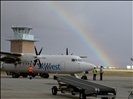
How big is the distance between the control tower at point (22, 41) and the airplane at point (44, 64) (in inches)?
1283

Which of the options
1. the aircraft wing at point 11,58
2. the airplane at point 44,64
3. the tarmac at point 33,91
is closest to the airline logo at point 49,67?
the airplane at point 44,64

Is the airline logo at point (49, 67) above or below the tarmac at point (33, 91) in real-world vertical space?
above

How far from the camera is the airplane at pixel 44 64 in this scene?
1464 inches

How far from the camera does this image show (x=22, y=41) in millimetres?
76375

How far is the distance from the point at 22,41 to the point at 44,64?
38548mm

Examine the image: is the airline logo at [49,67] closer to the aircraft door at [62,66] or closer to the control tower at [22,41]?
the aircraft door at [62,66]

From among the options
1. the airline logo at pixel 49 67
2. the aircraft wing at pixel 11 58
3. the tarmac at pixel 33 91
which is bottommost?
the tarmac at pixel 33 91

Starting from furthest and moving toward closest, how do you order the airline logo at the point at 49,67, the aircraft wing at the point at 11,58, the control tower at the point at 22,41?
the control tower at the point at 22,41 → the aircraft wing at the point at 11,58 → the airline logo at the point at 49,67

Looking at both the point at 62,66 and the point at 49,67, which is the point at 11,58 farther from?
the point at 62,66

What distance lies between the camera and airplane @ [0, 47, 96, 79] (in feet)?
122

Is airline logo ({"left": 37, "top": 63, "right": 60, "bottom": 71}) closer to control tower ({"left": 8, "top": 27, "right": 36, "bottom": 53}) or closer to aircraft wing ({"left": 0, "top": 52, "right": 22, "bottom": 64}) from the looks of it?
aircraft wing ({"left": 0, "top": 52, "right": 22, "bottom": 64})

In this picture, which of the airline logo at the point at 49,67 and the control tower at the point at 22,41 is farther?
the control tower at the point at 22,41

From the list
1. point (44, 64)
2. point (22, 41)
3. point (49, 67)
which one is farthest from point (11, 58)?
point (22, 41)

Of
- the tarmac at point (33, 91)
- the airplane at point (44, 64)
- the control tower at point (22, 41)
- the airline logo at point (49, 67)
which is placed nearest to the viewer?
the tarmac at point (33, 91)
